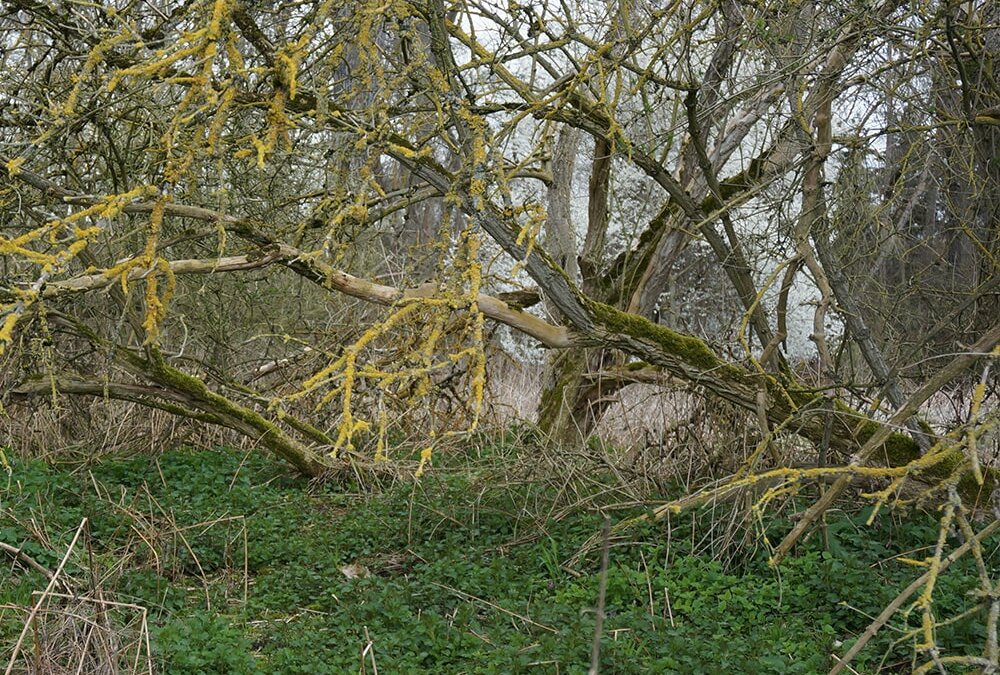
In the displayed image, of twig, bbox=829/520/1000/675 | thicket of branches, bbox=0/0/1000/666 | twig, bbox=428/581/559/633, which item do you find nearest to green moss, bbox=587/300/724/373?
thicket of branches, bbox=0/0/1000/666

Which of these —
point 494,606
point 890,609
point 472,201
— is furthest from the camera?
point 494,606

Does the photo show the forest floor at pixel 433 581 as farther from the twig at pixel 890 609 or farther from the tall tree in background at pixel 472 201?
the twig at pixel 890 609

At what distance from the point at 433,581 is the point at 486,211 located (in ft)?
6.87

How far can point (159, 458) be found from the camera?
7832mm

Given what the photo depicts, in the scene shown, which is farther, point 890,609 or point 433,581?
point 433,581

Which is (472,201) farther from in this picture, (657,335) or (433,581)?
(433,581)

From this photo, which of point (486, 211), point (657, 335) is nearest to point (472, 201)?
point (486, 211)

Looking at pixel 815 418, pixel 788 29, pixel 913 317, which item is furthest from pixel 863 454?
pixel 913 317

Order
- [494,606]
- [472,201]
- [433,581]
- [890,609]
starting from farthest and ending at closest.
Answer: [433,581], [494,606], [472,201], [890,609]

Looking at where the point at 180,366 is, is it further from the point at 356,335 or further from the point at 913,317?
the point at 913,317

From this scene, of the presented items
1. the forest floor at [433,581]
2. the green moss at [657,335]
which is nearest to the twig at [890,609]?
the forest floor at [433,581]

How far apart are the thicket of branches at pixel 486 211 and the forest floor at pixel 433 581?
0.40 metres

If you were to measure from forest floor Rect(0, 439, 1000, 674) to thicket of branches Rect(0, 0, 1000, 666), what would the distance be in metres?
0.40

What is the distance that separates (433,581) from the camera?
5.50 meters
